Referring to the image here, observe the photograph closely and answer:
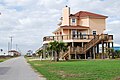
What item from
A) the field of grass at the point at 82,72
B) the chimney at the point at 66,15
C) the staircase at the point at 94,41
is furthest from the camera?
the chimney at the point at 66,15

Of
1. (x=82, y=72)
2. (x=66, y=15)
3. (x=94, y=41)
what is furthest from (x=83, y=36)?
(x=82, y=72)

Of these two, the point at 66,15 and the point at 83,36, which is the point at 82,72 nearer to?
the point at 83,36

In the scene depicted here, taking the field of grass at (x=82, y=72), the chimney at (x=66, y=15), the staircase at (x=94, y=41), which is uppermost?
the chimney at (x=66, y=15)

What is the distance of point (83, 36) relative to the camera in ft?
196

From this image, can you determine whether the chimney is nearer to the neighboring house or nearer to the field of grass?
the neighboring house

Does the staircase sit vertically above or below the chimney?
below

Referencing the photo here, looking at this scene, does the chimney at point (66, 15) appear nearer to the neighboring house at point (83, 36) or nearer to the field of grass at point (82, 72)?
the neighboring house at point (83, 36)

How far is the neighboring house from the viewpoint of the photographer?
57.0 meters

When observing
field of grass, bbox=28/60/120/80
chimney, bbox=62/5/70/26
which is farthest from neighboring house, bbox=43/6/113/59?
field of grass, bbox=28/60/120/80

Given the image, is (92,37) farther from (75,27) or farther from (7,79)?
(7,79)

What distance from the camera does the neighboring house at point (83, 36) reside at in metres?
57.0

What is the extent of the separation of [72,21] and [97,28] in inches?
210

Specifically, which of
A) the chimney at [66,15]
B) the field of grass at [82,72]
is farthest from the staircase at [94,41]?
the field of grass at [82,72]

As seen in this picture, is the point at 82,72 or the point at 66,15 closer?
the point at 82,72
